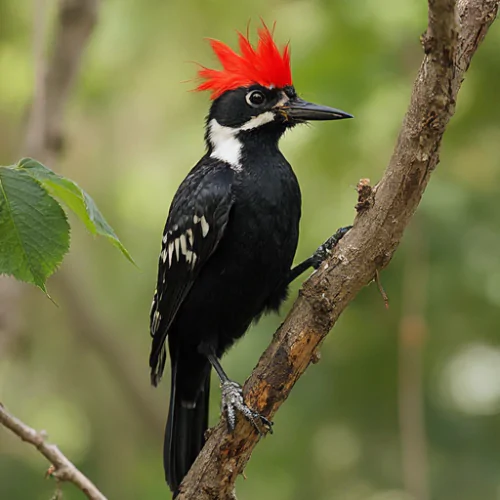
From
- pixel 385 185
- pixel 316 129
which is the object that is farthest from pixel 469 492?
pixel 385 185

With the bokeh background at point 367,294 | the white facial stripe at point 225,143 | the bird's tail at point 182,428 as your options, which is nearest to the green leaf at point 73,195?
the white facial stripe at point 225,143

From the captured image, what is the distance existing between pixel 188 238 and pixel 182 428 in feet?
2.67

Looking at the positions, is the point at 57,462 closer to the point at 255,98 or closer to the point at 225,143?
the point at 225,143

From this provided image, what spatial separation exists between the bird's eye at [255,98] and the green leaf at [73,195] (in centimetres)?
143

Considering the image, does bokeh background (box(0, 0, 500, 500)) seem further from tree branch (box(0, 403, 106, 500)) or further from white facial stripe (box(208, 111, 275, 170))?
tree branch (box(0, 403, 106, 500))

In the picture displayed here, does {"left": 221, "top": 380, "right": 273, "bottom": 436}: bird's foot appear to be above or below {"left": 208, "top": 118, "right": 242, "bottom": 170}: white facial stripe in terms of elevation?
below

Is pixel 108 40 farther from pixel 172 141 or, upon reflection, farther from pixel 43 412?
pixel 43 412

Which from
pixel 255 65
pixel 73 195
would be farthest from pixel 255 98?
pixel 73 195

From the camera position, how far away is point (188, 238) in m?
3.32

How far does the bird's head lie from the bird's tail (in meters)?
1.02

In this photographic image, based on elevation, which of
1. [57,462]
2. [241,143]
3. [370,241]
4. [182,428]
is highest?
[241,143]

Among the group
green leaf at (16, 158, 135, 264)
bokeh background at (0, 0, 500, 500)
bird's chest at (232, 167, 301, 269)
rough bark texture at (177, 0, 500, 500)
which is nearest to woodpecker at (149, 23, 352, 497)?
bird's chest at (232, 167, 301, 269)

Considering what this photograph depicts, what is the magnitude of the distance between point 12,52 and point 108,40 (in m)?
0.56

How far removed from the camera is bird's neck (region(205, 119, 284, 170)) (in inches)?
136
